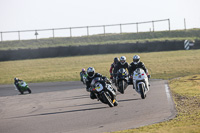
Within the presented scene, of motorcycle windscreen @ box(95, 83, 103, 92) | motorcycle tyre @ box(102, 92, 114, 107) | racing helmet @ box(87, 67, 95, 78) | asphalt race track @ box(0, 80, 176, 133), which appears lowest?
asphalt race track @ box(0, 80, 176, 133)

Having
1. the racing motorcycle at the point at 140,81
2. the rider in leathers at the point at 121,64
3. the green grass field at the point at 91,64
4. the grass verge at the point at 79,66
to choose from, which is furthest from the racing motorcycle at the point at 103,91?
the grass verge at the point at 79,66

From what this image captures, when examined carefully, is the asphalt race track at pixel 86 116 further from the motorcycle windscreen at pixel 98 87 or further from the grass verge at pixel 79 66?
the grass verge at pixel 79 66

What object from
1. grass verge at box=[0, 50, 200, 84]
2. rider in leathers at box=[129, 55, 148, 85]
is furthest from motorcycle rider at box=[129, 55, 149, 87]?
grass verge at box=[0, 50, 200, 84]

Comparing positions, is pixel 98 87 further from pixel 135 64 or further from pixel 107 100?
pixel 135 64

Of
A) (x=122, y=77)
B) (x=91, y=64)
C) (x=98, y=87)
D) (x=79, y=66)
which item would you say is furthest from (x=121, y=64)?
(x=79, y=66)

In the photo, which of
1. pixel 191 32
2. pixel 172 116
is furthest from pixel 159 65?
pixel 172 116

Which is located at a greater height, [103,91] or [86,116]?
[103,91]

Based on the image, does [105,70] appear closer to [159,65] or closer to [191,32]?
[159,65]

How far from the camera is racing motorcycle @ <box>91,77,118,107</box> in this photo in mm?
13445

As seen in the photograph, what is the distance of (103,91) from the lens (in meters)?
13.4

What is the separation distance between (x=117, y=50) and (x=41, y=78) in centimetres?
1076

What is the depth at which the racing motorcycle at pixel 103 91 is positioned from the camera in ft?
44.1

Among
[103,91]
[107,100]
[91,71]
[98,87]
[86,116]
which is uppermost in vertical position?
[91,71]

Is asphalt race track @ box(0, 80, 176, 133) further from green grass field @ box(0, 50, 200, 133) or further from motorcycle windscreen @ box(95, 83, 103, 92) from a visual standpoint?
green grass field @ box(0, 50, 200, 133)
